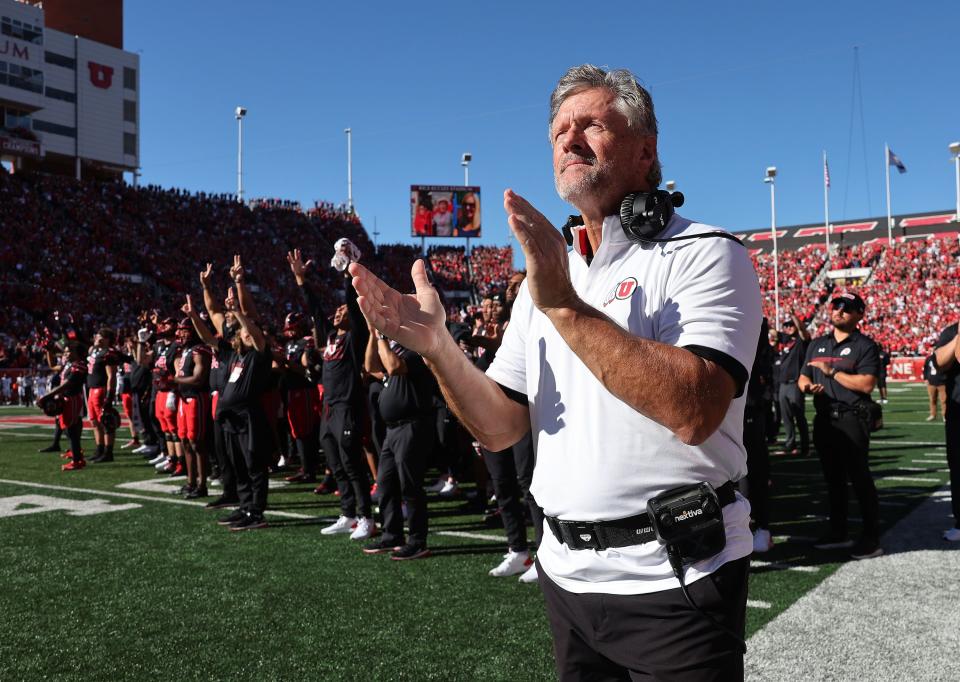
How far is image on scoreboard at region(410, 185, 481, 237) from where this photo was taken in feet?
165

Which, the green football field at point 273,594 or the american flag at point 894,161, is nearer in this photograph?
the green football field at point 273,594

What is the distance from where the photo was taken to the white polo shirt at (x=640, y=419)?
154 centimetres

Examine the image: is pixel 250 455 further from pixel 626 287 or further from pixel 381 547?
pixel 626 287

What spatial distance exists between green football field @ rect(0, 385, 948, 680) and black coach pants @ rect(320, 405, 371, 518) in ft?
1.17

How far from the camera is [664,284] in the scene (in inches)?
63.4

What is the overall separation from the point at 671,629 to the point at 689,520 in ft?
0.78

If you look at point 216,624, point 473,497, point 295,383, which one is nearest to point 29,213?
point 295,383

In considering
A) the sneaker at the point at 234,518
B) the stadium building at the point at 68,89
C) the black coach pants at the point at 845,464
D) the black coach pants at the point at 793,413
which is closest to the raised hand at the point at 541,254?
the black coach pants at the point at 845,464

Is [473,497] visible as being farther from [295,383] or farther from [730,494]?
[730,494]

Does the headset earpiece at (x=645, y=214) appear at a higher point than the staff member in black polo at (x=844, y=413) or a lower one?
higher

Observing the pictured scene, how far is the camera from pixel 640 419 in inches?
62.4

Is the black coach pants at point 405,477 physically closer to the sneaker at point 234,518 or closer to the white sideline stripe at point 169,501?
the white sideline stripe at point 169,501

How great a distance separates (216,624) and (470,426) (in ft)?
10.5

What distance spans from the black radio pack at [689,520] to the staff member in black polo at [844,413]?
4784mm
